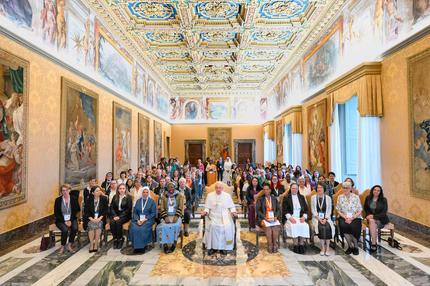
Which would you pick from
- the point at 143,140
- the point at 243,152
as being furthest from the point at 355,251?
the point at 243,152

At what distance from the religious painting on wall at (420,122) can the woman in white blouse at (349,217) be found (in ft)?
5.24

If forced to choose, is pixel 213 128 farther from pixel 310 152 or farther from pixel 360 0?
pixel 360 0

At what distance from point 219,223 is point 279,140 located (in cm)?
1334

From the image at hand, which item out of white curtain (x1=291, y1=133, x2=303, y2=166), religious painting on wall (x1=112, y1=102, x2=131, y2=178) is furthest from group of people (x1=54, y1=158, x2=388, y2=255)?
white curtain (x1=291, y1=133, x2=303, y2=166)

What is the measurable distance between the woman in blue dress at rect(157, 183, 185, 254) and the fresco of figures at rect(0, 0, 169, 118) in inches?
201

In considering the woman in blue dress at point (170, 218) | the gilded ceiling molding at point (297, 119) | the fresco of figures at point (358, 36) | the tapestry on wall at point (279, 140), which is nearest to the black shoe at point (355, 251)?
the woman in blue dress at point (170, 218)

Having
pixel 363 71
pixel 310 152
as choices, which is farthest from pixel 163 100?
pixel 363 71

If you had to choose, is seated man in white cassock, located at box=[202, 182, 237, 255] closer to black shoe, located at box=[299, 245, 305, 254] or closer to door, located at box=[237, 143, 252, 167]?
black shoe, located at box=[299, 245, 305, 254]

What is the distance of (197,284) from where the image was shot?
169 inches

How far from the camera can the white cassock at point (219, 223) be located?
5645 millimetres

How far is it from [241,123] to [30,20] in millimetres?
19645

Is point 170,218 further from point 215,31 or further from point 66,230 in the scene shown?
point 215,31

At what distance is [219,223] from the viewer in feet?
19.3

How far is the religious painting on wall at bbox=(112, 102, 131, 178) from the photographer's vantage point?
37.4 feet
